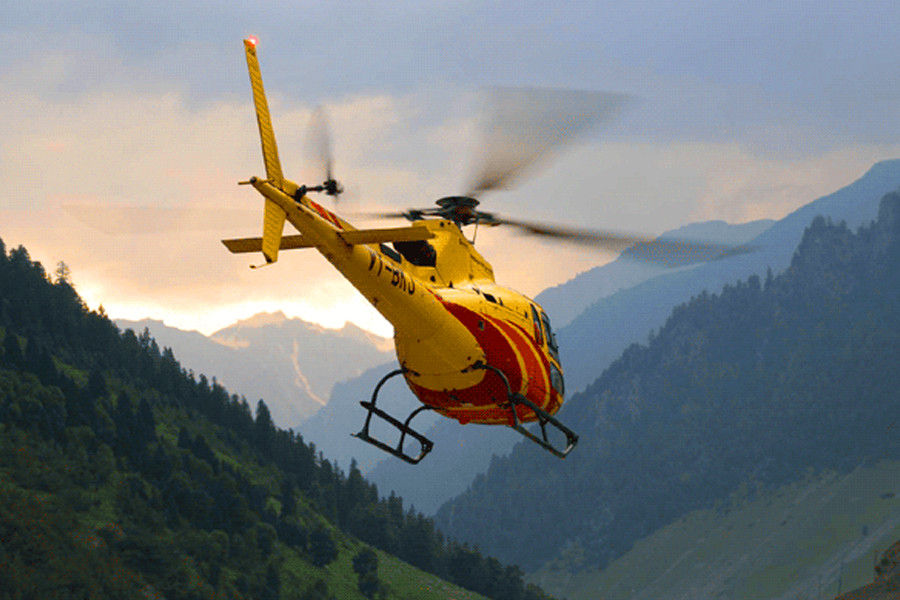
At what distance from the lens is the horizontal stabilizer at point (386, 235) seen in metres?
27.4

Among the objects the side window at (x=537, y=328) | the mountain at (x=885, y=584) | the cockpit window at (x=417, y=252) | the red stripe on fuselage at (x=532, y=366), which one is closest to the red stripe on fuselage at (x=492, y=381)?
the red stripe on fuselage at (x=532, y=366)

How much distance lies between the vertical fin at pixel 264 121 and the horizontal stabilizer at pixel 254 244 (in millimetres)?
3427

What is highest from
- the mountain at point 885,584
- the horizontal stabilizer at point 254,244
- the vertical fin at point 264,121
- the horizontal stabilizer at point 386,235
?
the vertical fin at point 264,121

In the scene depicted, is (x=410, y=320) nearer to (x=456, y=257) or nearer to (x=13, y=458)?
(x=456, y=257)

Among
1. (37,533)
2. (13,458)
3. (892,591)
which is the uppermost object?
(13,458)

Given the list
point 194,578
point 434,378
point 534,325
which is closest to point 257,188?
point 434,378

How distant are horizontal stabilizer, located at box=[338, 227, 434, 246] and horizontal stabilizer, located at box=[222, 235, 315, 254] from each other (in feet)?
10.4

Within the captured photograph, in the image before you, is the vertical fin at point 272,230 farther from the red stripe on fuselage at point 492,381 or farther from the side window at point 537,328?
the side window at point 537,328

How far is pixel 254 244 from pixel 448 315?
5823mm

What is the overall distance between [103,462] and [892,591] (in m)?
131

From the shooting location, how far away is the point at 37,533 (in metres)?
179

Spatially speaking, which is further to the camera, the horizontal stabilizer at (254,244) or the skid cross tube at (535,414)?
the skid cross tube at (535,414)

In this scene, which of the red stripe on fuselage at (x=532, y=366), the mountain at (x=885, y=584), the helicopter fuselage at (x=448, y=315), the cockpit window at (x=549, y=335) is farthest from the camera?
the mountain at (x=885, y=584)

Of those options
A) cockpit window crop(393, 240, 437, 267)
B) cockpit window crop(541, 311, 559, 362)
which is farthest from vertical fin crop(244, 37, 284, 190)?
cockpit window crop(541, 311, 559, 362)
